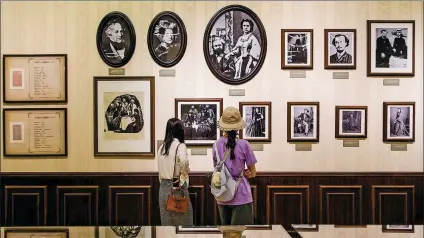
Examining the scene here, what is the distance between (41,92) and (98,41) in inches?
46.6

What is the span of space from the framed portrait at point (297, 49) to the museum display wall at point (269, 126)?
0.14ft

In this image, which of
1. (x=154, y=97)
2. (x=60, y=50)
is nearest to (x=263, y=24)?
(x=154, y=97)

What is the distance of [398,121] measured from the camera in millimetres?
8055

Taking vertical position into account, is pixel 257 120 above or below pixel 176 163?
above

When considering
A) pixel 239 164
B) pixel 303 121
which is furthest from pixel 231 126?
pixel 303 121

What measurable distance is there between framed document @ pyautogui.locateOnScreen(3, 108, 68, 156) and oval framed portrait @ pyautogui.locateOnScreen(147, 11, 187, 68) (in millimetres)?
1677

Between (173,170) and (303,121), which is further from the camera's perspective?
(303,121)

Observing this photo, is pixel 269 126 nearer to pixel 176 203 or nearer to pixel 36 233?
pixel 176 203

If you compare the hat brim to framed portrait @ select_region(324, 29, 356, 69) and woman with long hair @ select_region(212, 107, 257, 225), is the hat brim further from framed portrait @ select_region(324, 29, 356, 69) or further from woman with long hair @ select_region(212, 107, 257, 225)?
framed portrait @ select_region(324, 29, 356, 69)

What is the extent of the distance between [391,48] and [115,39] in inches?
165

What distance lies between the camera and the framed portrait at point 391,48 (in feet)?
26.3

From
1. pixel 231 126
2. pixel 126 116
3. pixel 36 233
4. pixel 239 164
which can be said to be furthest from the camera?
pixel 126 116

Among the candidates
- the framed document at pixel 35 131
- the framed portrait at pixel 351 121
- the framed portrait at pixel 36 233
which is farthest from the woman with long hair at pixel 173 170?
the framed portrait at pixel 36 233

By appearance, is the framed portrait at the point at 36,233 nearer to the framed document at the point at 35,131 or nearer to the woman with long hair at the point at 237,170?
the woman with long hair at the point at 237,170
